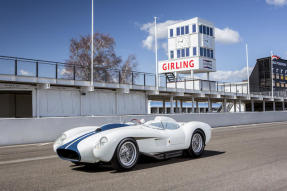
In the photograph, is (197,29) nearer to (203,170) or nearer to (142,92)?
(142,92)

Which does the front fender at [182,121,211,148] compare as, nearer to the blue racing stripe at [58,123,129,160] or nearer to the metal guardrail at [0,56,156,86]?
the blue racing stripe at [58,123,129,160]

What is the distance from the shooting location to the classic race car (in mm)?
5906

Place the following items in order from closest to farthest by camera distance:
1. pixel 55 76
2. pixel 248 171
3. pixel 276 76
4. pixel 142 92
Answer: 1. pixel 248 171
2. pixel 55 76
3. pixel 142 92
4. pixel 276 76

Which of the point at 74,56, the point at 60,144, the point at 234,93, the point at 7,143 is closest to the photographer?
the point at 60,144

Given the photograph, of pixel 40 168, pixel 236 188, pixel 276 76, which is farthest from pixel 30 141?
pixel 276 76

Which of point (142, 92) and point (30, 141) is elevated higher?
point (142, 92)

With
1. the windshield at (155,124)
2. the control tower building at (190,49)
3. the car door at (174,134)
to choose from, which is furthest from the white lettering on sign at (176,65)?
the windshield at (155,124)

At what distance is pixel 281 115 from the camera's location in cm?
3384

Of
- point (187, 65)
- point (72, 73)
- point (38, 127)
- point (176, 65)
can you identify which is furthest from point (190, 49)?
point (38, 127)

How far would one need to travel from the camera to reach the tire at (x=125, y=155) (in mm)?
5988

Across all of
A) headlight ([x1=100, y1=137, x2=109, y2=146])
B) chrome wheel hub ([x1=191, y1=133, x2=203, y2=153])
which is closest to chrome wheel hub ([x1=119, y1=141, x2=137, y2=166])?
headlight ([x1=100, y1=137, x2=109, y2=146])

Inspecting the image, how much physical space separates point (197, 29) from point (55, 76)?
89.3 feet

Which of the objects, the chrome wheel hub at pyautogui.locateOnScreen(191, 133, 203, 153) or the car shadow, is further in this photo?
the chrome wheel hub at pyautogui.locateOnScreen(191, 133, 203, 153)

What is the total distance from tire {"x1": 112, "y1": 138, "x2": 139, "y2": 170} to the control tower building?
37.0 metres
